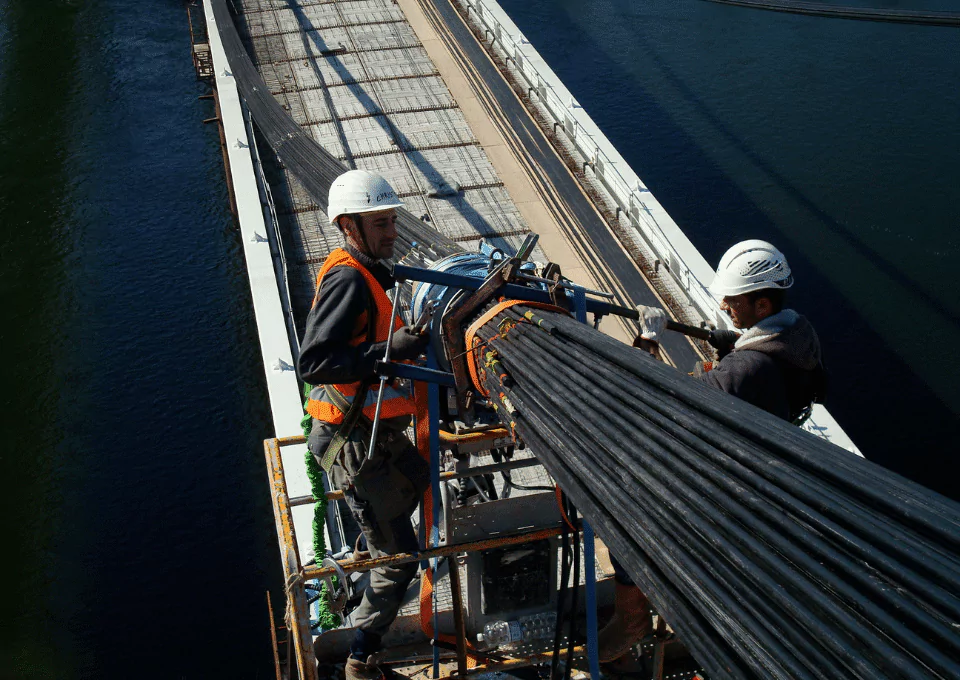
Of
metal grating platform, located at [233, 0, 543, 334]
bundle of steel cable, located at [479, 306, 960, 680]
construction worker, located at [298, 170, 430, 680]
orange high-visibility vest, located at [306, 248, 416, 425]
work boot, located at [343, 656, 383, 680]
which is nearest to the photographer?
bundle of steel cable, located at [479, 306, 960, 680]

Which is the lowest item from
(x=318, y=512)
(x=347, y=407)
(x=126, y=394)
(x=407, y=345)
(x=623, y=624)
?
(x=126, y=394)

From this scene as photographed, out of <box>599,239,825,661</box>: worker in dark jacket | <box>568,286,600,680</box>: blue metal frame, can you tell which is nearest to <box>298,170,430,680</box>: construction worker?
<box>568,286,600,680</box>: blue metal frame

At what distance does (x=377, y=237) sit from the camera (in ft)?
18.3

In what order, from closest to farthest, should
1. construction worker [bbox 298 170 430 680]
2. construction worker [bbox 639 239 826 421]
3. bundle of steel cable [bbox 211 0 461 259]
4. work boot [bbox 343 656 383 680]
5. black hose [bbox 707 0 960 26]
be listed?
1. construction worker [bbox 639 239 826 421]
2. construction worker [bbox 298 170 430 680]
3. work boot [bbox 343 656 383 680]
4. bundle of steel cable [bbox 211 0 461 259]
5. black hose [bbox 707 0 960 26]

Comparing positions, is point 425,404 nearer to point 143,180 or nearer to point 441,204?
point 441,204

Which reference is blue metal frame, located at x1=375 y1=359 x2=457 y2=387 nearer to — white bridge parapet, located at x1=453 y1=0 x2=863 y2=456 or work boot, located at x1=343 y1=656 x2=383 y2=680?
work boot, located at x1=343 y1=656 x2=383 y2=680

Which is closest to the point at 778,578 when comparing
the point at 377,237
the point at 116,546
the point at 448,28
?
the point at 377,237

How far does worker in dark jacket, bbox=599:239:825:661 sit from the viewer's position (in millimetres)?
4816

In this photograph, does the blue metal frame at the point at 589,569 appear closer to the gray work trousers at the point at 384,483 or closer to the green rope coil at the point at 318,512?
the gray work trousers at the point at 384,483

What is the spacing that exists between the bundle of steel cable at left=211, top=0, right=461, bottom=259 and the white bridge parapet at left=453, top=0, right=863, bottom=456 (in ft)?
11.4

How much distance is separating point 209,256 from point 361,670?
1574 centimetres

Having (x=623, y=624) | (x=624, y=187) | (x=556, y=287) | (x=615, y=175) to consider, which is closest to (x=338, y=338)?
(x=556, y=287)

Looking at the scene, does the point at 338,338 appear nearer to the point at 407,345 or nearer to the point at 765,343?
the point at 407,345

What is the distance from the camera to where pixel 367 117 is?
680 inches
